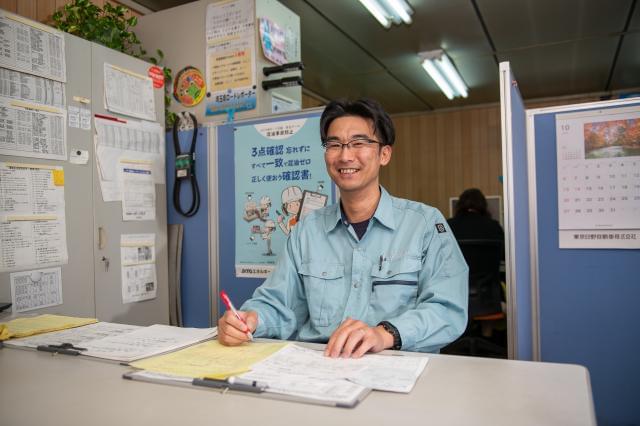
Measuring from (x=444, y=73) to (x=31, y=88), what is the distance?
434 cm

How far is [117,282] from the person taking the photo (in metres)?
2.16

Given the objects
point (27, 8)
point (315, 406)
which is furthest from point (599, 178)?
point (27, 8)

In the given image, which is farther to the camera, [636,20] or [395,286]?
[636,20]

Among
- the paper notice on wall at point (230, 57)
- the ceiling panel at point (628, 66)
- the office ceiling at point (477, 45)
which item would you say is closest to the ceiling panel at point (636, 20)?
the office ceiling at point (477, 45)

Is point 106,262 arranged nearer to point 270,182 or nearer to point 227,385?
point 270,182

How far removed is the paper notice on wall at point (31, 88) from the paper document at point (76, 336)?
0.99 metres

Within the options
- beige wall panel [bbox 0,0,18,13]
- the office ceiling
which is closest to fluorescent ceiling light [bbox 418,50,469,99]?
the office ceiling

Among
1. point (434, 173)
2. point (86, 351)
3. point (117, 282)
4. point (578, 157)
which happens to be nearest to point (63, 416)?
point (86, 351)

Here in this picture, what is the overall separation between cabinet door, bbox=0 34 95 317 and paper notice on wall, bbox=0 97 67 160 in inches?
1.6

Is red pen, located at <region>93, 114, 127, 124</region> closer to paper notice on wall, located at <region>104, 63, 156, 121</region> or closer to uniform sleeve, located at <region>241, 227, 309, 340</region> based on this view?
paper notice on wall, located at <region>104, 63, 156, 121</region>

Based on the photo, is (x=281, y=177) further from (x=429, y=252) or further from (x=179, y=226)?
(x=429, y=252)

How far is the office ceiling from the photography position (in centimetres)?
385

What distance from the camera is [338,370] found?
36.1 inches

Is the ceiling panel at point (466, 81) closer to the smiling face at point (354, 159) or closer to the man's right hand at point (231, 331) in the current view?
the smiling face at point (354, 159)
